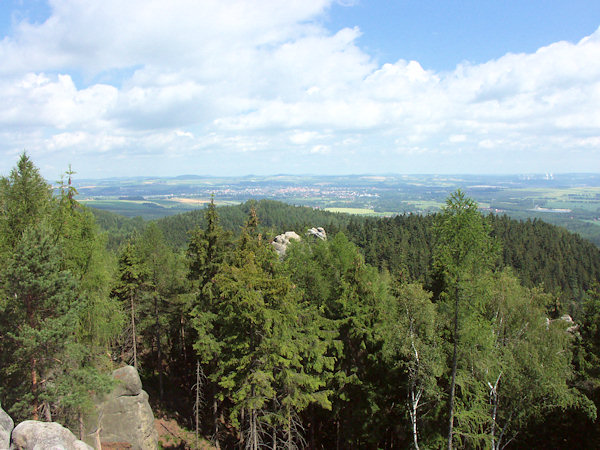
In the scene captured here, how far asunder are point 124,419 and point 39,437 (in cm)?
775

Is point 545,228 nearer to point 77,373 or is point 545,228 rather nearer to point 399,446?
point 399,446

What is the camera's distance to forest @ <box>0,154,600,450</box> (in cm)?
1178

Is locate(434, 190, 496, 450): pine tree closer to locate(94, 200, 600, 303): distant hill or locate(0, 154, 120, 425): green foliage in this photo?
locate(0, 154, 120, 425): green foliage

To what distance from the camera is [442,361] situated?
12242 mm

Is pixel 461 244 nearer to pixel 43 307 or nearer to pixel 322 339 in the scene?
pixel 322 339

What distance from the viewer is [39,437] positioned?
33.2ft

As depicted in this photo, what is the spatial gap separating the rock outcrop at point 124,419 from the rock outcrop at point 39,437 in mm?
5841

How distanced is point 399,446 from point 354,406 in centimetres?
410

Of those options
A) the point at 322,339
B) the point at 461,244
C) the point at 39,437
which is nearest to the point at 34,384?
the point at 39,437

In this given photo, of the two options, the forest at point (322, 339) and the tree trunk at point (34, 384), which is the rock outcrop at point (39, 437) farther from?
the tree trunk at point (34, 384)

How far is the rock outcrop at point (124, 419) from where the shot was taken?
653 inches

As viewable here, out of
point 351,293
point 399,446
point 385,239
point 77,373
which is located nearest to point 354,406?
point 399,446

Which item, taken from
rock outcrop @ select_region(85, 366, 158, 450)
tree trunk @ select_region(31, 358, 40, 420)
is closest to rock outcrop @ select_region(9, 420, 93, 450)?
tree trunk @ select_region(31, 358, 40, 420)

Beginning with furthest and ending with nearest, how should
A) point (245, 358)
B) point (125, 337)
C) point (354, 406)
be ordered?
point (125, 337) → point (354, 406) → point (245, 358)
